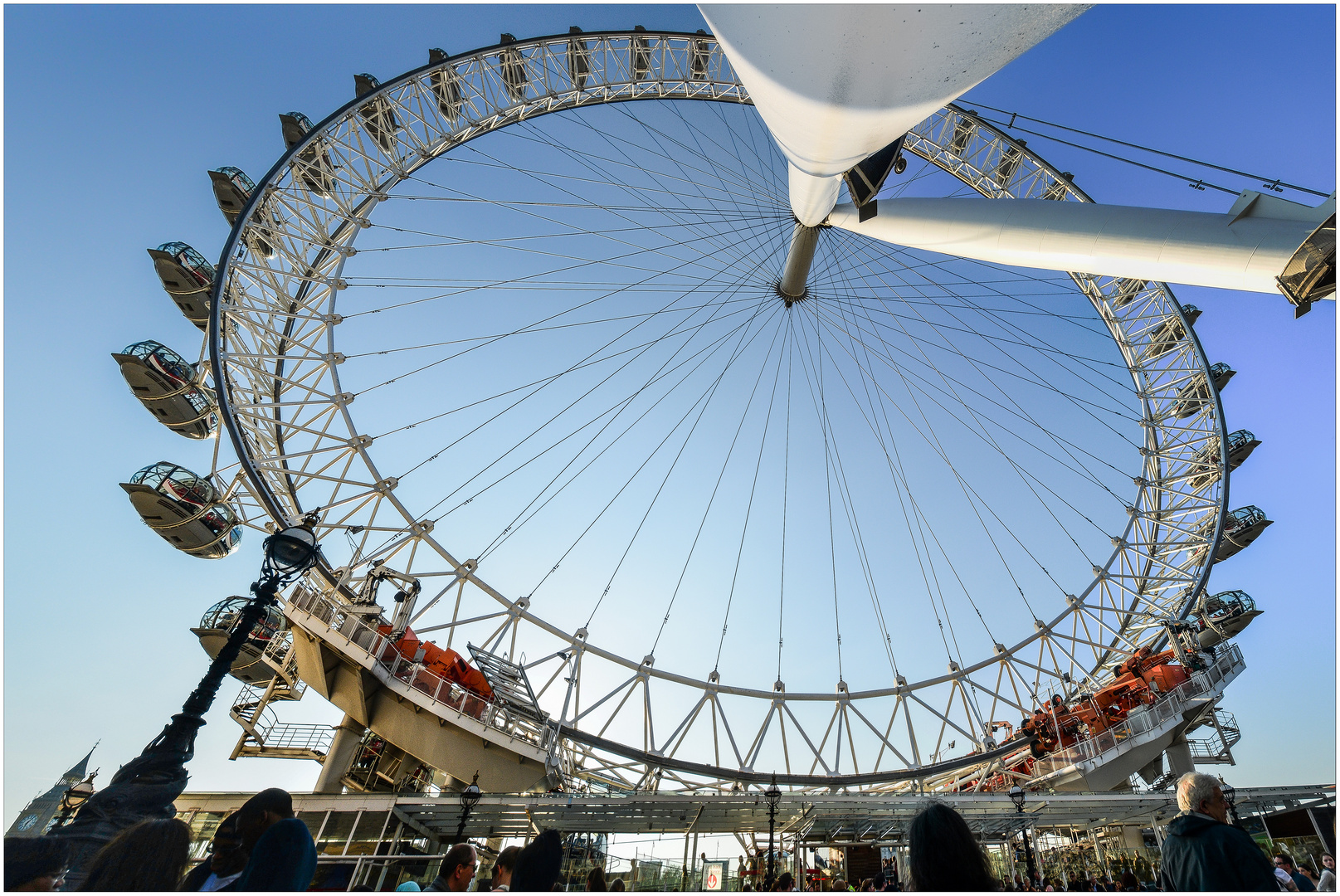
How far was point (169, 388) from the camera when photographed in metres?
20.7

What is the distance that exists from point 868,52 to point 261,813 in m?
7.08

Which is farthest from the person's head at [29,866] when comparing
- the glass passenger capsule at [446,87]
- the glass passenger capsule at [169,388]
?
the glass passenger capsule at [446,87]

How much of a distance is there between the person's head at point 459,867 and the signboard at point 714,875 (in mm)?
17988

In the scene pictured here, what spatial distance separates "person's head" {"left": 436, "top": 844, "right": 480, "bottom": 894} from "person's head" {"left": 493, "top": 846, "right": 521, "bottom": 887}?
2.46 ft

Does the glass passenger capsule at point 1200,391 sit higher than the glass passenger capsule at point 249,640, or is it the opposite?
the glass passenger capsule at point 1200,391

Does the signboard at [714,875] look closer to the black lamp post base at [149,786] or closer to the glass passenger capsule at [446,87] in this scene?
the black lamp post base at [149,786]

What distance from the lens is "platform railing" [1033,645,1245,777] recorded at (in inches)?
1040

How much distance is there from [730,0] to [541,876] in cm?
723

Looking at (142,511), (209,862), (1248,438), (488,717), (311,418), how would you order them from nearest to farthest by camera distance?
(209,862), (142,511), (488,717), (311,418), (1248,438)

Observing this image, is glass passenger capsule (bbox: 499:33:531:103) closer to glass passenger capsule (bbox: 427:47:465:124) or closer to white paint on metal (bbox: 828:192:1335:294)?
glass passenger capsule (bbox: 427:47:465:124)

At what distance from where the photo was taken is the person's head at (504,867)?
646 cm

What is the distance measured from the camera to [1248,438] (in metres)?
32.2

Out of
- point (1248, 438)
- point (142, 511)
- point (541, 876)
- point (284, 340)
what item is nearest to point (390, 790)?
point (142, 511)

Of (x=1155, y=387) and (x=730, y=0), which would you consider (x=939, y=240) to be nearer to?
(x=730, y=0)
